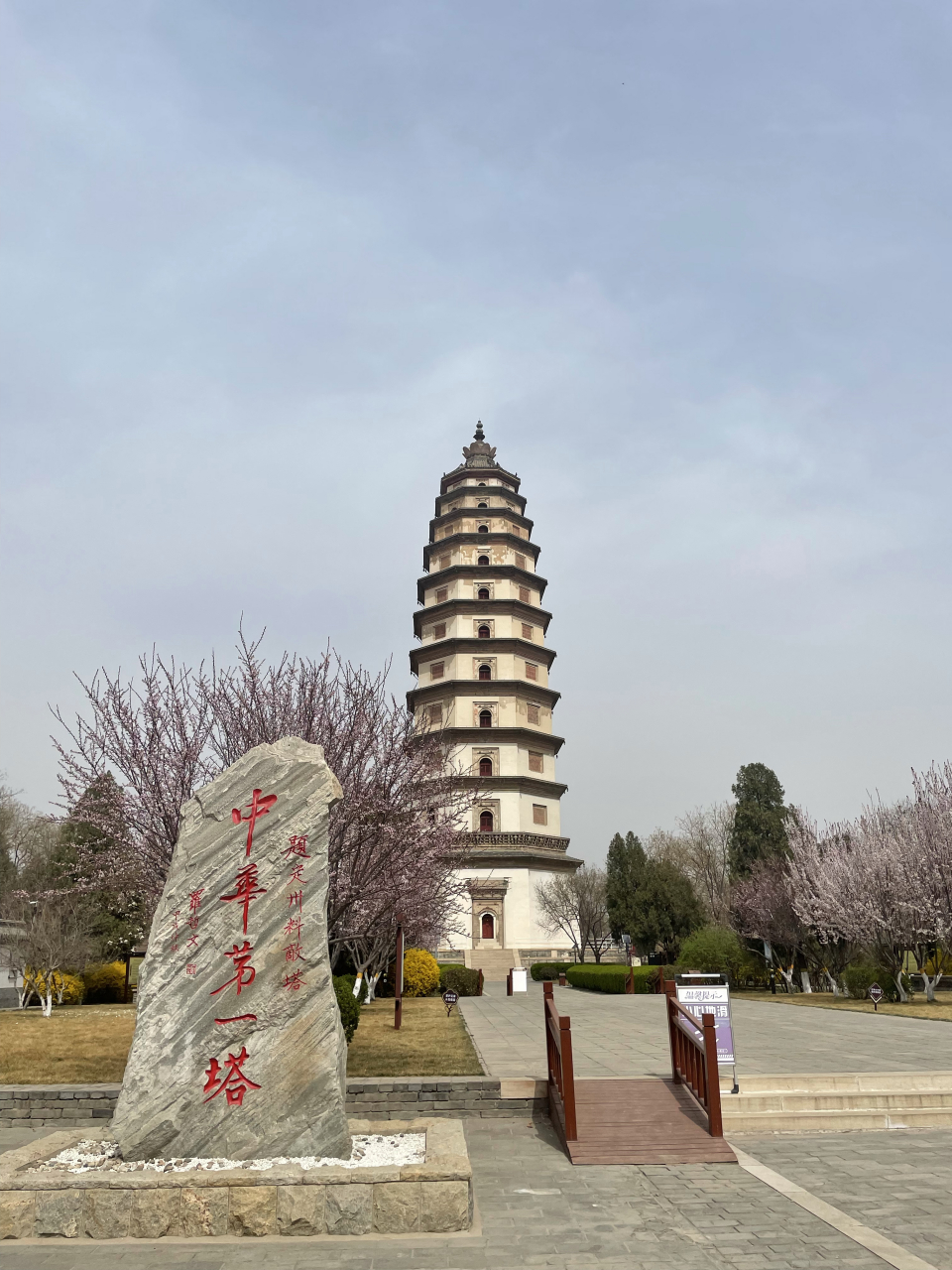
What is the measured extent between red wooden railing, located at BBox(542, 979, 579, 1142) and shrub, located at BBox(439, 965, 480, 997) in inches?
839

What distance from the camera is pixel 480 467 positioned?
1769 inches

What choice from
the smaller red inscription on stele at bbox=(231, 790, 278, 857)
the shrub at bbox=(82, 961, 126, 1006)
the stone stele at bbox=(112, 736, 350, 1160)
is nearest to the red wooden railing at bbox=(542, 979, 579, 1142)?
the stone stele at bbox=(112, 736, 350, 1160)

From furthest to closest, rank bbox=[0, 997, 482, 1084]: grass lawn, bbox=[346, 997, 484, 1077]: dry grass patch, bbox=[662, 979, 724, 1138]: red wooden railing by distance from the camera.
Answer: bbox=[0, 997, 482, 1084]: grass lawn → bbox=[346, 997, 484, 1077]: dry grass patch → bbox=[662, 979, 724, 1138]: red wooden railing

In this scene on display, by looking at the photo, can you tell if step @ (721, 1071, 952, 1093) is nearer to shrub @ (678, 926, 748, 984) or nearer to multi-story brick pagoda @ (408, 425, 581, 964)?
shrub @ (678, 926, 748, 984)

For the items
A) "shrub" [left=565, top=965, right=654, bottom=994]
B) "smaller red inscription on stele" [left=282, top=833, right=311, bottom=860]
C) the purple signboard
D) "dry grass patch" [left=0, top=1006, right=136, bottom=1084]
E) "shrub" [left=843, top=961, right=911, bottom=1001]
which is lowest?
"shrub" [left=565, top=965, right=654, bottom=994]

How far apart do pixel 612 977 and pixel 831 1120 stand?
2124 centimetres

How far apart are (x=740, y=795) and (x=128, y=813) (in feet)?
94.8

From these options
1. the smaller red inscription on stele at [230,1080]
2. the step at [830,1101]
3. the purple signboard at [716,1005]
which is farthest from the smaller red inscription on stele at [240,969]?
the step at [830,1101]

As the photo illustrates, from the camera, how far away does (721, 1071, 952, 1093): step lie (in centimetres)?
887

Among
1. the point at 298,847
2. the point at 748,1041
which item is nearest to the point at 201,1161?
the point at 298,847

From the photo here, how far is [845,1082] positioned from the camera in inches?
353

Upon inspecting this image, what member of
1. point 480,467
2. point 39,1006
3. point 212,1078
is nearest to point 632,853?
point 480,467

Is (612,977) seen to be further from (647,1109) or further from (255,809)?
(255,809)

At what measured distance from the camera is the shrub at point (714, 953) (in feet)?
96.4
